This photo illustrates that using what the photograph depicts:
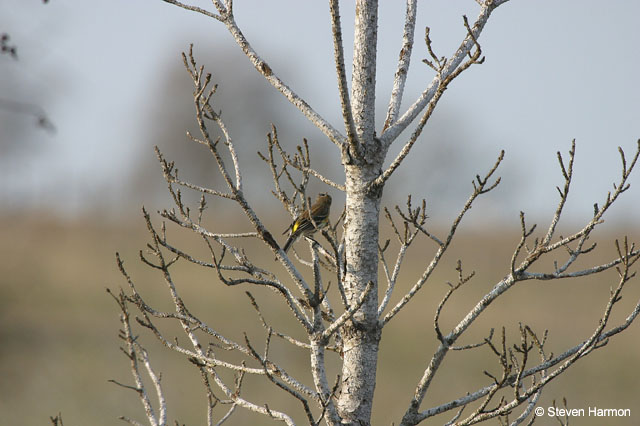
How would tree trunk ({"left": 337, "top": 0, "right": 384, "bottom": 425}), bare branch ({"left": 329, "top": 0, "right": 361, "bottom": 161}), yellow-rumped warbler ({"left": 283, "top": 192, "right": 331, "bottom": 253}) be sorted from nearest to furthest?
1. bare branch ({"left": 329, "top": 0, "right": 361, "bottom": 161})
2. tree trunk ({"left": 337, "top": 0, "right": 384, "bottom": 425})
3. yellow-rumped warbler ({"left": 283, "top": 192, "right": 331, "bottom": 253})

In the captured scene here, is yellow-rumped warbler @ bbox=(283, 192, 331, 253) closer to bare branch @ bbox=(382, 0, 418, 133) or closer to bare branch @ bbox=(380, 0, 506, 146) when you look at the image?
bare branch @ bbox=(380, 0, 506, 146)

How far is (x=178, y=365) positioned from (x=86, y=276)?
7.46 metres

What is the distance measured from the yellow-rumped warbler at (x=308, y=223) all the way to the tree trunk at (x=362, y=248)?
0.19 meters

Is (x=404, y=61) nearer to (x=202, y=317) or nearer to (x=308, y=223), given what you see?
(x=308, y=223)

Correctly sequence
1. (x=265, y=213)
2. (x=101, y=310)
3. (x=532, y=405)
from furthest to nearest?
(x=265, y=213), (x=101, y=310), (x=532, y=405)

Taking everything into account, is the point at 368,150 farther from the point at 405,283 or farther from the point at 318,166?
the point at 318,166

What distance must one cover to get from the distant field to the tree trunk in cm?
1002

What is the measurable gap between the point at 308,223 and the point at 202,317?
1530 centimetres

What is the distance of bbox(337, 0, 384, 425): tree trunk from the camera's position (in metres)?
3.43

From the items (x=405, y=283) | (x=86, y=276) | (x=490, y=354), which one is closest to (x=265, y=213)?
(x=86, y=276)

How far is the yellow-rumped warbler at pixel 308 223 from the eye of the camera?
423cm

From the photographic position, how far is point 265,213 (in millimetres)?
32375

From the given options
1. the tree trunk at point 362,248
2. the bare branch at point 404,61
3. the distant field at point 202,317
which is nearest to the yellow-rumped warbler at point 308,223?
the tree trunk at point 362,248

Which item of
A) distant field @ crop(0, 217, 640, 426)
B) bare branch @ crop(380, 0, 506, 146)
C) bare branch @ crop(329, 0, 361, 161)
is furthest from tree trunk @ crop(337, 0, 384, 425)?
distant field @ crop(0, 217, 640, 426)
